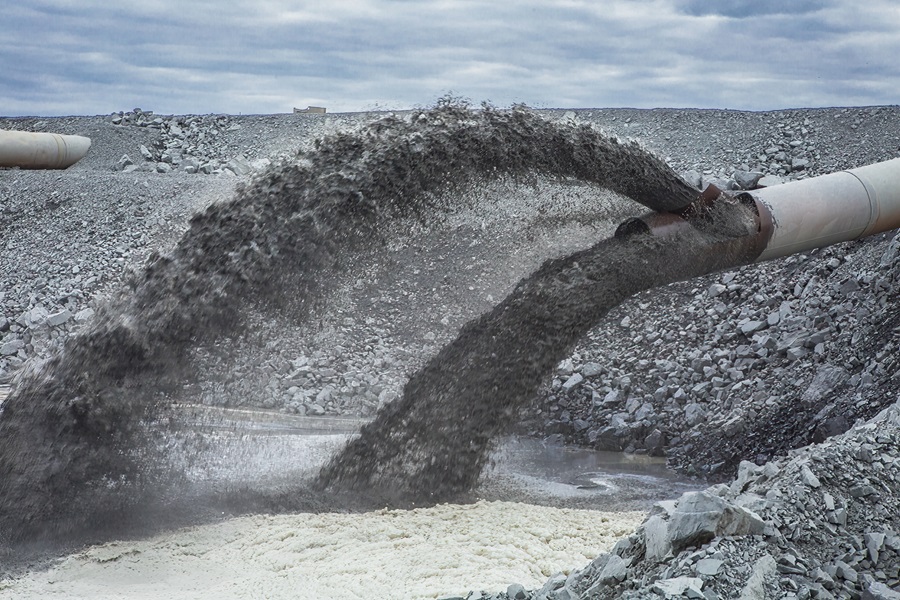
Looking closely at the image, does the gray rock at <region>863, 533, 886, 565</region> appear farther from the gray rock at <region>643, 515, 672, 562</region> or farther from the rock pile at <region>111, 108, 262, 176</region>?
the rock pile at <region>111, 108, 262, 176</region>

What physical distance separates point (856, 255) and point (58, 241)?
889cm

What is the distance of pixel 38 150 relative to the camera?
1480cm

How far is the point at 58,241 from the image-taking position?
Result: 1088cm

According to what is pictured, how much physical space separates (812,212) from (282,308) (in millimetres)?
3652

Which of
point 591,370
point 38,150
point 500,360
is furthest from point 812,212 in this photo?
point 38,150

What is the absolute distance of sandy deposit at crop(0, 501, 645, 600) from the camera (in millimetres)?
3238

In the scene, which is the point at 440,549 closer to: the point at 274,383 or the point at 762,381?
the point at 762,381

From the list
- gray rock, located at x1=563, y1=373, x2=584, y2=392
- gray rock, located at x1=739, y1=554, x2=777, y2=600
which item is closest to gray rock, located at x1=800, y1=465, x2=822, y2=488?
gray rock, located at x1=739, y1=554, x2=777, y2=600

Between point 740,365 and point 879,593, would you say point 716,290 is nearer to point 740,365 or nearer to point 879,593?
point 740,365

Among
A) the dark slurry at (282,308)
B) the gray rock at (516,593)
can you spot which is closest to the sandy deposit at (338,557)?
the gray rock at (516,593)

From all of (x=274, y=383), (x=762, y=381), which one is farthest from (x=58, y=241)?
(x=762, y=381)

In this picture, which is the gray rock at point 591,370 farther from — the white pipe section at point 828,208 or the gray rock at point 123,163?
the gray rock at point 123,163

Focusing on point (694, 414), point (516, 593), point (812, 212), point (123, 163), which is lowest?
point (694, 414)

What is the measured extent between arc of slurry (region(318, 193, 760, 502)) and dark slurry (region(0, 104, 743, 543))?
1cm
